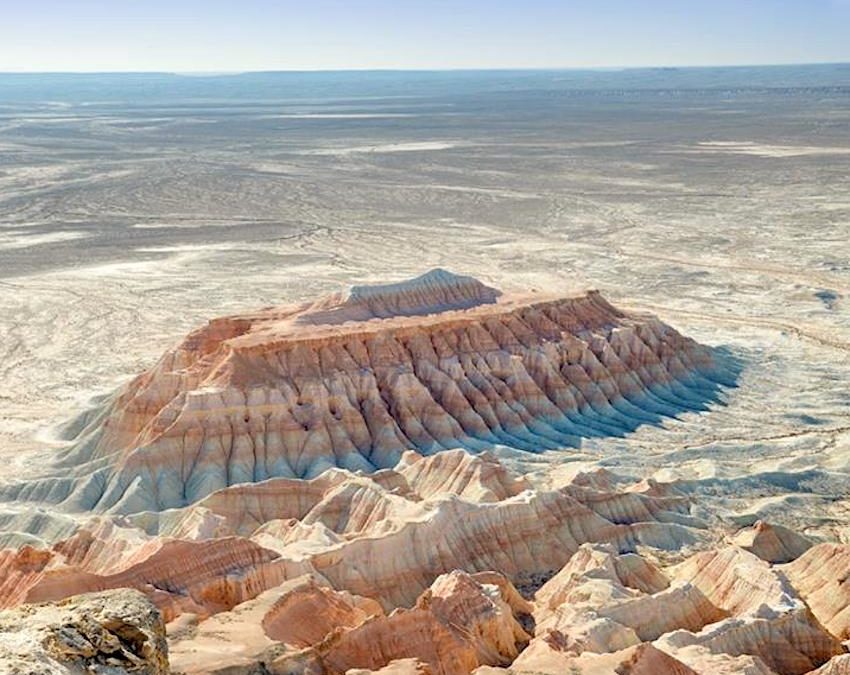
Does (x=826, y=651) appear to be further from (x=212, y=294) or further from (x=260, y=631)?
(x=212, y=294)

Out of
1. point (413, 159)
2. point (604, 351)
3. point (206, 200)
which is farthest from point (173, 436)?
point (413, 159)

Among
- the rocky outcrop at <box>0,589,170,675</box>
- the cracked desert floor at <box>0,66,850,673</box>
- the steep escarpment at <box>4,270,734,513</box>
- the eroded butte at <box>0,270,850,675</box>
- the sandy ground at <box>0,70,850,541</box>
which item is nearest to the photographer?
the rocky outcrop at <box>0,589,170,675</box>

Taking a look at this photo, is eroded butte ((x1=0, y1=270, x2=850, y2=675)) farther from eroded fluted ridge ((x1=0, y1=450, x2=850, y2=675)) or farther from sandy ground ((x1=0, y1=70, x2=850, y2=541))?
sandy ground ((x1=0, y1=70, x2=850, y2=541))

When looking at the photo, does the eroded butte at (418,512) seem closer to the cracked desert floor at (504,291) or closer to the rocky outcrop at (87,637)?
the cracked desert floor at (504,291)

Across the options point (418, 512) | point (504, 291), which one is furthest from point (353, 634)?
point (504, 291)

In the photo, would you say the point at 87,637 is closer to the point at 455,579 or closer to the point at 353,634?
the point at 353,634

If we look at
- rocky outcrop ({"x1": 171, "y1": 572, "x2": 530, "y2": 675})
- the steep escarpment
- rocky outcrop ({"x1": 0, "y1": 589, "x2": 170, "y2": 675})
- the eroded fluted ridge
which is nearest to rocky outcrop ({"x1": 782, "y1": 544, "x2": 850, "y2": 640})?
the eroded fluted ridge

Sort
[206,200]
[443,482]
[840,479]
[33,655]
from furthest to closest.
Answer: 1. [206,200]
2. [840,479]
3. [443,482]
4. [33,655]
